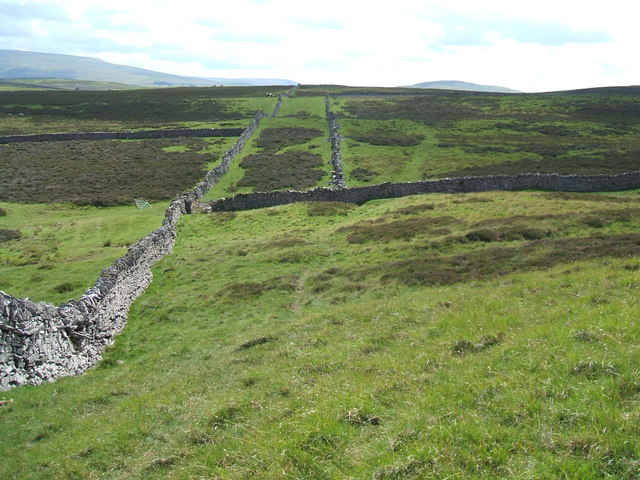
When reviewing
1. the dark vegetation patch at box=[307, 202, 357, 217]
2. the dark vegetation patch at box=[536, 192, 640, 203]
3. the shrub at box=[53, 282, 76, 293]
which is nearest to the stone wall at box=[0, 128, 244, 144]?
the dark vegetation patch at box=[307, 202, 357, 217]

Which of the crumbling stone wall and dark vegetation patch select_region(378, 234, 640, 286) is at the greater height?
the crumbling stone wall

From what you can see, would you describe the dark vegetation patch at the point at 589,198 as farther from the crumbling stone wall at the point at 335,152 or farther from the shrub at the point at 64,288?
the shrub at the point at 64,288

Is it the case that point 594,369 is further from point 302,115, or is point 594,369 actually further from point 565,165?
point 302,115

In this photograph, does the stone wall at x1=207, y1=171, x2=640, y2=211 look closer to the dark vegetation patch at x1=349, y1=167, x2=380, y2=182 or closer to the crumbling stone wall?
the crumbling stone wall

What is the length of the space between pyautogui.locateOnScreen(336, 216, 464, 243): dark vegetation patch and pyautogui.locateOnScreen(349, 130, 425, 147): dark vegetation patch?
44.4 metres

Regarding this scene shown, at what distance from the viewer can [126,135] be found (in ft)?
288

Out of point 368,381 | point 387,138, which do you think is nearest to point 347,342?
point 368,381

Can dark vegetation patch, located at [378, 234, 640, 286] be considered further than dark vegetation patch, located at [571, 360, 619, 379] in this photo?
Yes

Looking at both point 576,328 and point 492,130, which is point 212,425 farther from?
point 492,130

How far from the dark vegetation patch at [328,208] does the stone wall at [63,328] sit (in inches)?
695

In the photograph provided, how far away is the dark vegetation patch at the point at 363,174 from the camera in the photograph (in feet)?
183

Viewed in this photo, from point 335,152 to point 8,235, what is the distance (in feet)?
139

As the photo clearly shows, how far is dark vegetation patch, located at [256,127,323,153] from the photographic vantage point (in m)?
78.1

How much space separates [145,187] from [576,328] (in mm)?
52980
